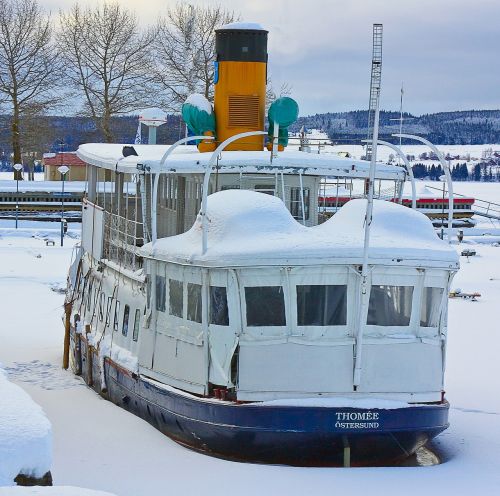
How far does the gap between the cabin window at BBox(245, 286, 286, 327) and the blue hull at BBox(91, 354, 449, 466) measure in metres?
1.28

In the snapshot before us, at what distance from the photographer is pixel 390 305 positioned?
60.3 ft

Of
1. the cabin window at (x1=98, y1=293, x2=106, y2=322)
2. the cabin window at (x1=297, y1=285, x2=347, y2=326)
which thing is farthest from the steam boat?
the cabin window at (x1=98, y1=293, x2=106, y2=322)

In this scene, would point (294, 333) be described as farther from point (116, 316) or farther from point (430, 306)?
point (116, 316)

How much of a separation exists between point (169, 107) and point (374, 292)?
4297 cm

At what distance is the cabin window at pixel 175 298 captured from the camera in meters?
19.5

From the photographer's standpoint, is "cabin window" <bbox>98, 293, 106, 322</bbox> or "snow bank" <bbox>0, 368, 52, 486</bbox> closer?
"snow bank" <bbox>0, 368, 52, 486</bbox>

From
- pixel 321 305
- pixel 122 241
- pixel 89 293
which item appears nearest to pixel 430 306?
pixel 321 305

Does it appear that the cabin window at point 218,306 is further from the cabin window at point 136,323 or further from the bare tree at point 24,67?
the bare tree at point 24,67

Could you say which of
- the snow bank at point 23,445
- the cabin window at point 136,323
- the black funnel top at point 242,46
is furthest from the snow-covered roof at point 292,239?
the black funnel top at point 242,46

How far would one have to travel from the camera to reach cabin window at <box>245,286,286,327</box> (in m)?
18.0

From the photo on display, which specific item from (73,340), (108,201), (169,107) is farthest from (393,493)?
(169,107)

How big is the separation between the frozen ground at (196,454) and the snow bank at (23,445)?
1.04 metres

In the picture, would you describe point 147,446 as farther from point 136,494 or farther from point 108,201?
point 108,201

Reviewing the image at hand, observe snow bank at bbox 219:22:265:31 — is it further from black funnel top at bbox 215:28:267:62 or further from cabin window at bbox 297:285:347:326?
cabin window at bbox 297:285:347:326
